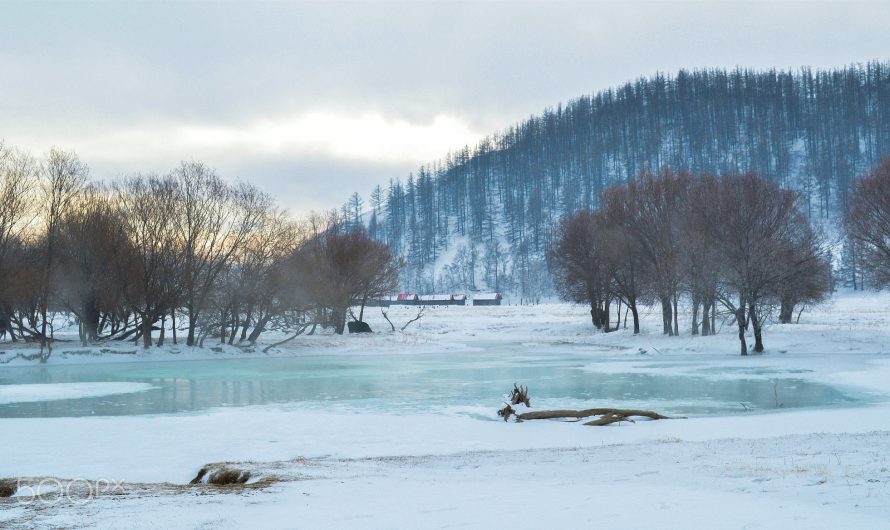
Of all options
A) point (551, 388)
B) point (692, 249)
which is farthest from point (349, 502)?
point (692, 249)

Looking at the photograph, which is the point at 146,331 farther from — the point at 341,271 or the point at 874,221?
the point at 874,221

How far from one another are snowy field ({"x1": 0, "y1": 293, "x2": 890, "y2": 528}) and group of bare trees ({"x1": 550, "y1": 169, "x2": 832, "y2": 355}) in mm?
5109

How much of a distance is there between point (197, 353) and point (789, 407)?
3871 centimetres

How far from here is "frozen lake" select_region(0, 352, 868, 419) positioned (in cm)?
2280

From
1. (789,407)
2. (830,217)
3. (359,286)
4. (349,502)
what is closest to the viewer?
(349,502)

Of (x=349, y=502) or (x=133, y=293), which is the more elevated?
(x=133, y=293)

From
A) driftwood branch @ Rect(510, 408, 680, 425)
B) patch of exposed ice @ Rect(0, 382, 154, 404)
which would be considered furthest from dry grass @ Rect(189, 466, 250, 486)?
patch of exposed ice @ Rect(0, 382, 154, 404)

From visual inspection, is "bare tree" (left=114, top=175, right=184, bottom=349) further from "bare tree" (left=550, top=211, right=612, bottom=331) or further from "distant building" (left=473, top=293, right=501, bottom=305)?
"distant building" (left=473, top=293, right=501, bottom=305)

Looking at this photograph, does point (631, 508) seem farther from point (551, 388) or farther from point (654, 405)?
point (551, 388)

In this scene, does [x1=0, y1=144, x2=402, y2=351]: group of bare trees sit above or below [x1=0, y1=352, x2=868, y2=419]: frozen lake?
above

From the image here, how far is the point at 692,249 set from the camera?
46688 millimetres

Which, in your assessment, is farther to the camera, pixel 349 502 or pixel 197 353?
pixel 197 353

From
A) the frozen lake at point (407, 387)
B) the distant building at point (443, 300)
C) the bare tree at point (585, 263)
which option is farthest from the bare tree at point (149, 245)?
the distant building at point (443, 300)

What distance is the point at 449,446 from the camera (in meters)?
16.2
